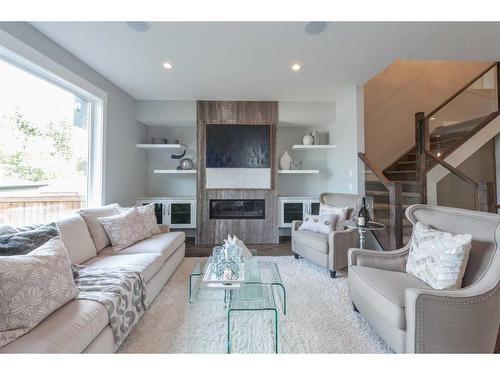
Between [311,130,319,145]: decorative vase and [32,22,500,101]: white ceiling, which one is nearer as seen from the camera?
[32,22,500,101]: white ceiling

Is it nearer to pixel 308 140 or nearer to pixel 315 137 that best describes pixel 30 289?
pixel 308 140

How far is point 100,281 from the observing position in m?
1.67

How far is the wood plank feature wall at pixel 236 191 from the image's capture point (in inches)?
166

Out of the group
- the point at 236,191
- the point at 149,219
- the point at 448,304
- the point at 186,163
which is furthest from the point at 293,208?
the point at 448,304

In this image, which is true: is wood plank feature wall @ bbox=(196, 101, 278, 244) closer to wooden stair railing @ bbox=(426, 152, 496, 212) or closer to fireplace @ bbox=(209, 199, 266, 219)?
fireplace @ bbox=(209, 199, 266, 219)

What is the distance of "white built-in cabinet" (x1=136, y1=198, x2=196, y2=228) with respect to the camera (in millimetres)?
4238

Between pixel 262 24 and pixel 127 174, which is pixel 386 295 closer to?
pixel 262 24

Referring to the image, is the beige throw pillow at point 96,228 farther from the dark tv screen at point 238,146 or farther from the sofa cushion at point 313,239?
the sofa cushion at point 313,239

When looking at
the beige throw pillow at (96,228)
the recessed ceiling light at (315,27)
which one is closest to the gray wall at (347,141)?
the recessed ceiling light at (315,27)

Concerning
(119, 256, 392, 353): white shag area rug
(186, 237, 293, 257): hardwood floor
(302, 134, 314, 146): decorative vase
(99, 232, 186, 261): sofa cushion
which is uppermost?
(302, 134, 314, 146): decorative vase

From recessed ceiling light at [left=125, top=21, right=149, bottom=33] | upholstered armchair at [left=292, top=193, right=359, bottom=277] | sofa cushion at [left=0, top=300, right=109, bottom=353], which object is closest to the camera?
sofa cushion at [left=0, top=300, right=109, bottom=353]

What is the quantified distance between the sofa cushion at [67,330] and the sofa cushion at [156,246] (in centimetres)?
102

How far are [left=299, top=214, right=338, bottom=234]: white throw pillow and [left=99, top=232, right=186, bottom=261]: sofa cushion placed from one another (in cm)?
184

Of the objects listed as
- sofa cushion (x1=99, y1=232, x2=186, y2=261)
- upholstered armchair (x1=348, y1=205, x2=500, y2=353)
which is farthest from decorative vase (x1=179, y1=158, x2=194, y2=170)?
upholstered armchair (x1=348, y1=205, x2=500, y2=353)
